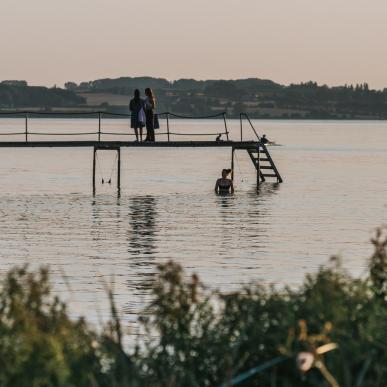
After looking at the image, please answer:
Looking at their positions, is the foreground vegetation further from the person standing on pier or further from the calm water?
the person standing on pier

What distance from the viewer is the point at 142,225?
40000 mm

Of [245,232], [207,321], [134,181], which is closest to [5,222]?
[245,232]

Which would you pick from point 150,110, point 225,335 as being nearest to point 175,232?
point 150,110

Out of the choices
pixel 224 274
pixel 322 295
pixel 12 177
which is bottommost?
pixel 12 177

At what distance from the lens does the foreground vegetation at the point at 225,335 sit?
25.7ft

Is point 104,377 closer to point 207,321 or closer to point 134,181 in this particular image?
point 207,321

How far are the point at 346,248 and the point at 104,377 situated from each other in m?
25.2

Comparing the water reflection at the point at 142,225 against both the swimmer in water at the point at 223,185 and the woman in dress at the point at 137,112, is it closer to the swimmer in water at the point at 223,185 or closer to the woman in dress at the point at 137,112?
the swimmer in water at the point at 223,185

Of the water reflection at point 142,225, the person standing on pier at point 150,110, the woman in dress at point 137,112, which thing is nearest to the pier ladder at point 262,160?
the water reflection at point 142,225

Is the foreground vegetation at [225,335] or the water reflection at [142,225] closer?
the foreground vegetation at [225,335]

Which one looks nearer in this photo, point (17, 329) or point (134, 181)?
point (17, 329)

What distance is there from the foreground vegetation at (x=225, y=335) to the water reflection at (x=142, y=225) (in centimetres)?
2178

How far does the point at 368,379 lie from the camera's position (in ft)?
27.2

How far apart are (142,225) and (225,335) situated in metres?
31.3
